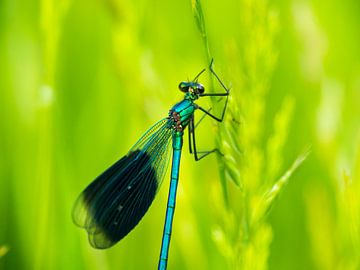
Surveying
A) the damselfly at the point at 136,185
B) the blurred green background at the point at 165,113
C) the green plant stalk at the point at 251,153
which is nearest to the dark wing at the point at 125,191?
the damselfly at the point at 136,185

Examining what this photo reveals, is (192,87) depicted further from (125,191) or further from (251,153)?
(251,153)

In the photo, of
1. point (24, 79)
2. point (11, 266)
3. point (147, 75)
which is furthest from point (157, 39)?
point (11, 266)

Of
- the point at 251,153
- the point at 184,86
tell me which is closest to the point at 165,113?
the point at 184,86

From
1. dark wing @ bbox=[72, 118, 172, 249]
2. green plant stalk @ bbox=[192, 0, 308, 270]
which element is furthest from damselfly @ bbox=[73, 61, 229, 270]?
green plant stalk @ bbox=[192, 0, 308, 270]

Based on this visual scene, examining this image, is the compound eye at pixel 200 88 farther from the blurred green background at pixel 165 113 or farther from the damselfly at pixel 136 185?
the blurred green background at pixel 165 113

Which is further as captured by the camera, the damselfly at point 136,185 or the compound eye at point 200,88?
the compound eye at point 200,88

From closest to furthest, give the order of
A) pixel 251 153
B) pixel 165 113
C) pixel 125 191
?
pixel 251 153 → pixel 125 191 → pixel 165 113
